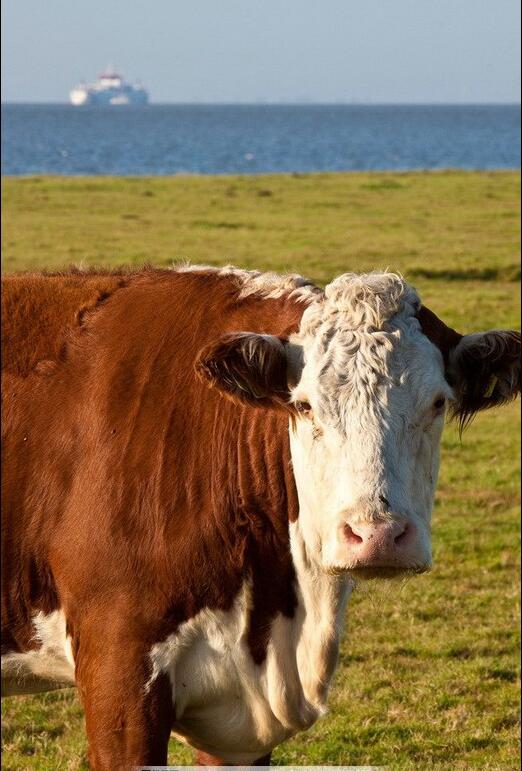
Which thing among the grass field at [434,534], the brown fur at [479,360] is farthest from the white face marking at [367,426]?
the grass field at [434,534]

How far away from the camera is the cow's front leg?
11.2 feet

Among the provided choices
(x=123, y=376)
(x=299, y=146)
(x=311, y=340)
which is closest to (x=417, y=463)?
(x=311, y=340)

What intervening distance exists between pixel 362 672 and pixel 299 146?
314 ft

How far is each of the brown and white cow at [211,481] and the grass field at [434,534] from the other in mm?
406

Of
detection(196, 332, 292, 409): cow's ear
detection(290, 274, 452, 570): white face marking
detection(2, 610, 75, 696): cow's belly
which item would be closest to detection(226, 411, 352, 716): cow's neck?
detection(290, 274, 452, 570): white face marking

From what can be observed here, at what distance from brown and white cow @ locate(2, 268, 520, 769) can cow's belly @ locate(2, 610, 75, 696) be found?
10mm

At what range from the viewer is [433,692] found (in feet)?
20.0

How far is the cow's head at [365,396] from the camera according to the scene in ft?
10.4

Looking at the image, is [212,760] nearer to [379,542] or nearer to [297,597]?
[297,597]

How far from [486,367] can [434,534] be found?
197 inches

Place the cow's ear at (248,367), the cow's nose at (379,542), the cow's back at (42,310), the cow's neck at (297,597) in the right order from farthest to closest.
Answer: the cow's back at (42,310), the cow's neck at (297,597), the cow's ear at (248,367), the cow's nose at (379,542)

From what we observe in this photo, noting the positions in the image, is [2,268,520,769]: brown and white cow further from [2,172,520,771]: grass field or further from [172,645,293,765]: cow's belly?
[2,172,520,771]: grass field

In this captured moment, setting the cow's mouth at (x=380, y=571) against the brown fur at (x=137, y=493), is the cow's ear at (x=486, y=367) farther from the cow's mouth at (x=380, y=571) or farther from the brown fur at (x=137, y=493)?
the cow's mouth at (x=380, y=571)

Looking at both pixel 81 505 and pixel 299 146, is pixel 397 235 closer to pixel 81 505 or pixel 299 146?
A: pixel 81 505
